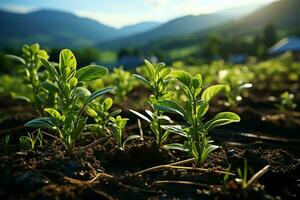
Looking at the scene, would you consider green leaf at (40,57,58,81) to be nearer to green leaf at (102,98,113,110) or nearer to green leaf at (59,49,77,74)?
green leaf at (59,49,77,74)

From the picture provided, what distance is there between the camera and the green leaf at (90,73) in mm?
2367

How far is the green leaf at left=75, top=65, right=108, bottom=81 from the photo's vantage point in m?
2.37

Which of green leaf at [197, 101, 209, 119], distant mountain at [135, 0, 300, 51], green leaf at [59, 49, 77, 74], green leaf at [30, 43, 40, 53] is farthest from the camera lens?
distant mountain at [135, 0, 300, 51]

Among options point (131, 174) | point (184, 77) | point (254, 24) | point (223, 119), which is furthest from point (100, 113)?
point (254, 24)

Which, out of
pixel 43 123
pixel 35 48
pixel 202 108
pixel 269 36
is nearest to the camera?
pixel 202 108

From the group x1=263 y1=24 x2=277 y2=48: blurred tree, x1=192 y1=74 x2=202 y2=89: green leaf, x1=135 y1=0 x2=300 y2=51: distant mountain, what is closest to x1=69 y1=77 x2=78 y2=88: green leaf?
x1=192 y1=74 x2=202 y2=89: green leaf

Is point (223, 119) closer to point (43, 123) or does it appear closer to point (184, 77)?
point (184, 77)

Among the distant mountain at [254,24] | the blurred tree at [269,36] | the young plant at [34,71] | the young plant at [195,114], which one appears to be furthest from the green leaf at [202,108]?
the distant mountain at [254,24]

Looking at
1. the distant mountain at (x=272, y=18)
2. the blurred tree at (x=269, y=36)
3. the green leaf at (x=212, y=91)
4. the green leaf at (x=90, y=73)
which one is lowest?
the blurred tree at (x=269, y=36)

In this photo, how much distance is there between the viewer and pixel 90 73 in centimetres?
240

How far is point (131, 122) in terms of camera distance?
3951mm

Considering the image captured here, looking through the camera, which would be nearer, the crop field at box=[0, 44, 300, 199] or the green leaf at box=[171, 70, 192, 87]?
the crop field at box=[0, 44, 300, 199]

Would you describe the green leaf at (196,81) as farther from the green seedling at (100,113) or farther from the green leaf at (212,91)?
the green seedling at (100,113)

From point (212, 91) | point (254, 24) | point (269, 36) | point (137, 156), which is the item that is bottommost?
point (269, 36)
